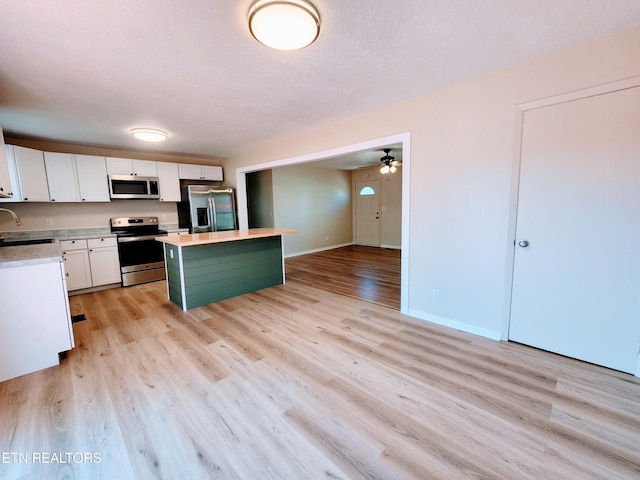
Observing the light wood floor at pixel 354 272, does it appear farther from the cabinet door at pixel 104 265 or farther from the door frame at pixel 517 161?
the cabinet door at pixel 104 265

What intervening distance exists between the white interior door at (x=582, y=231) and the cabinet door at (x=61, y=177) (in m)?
5.99

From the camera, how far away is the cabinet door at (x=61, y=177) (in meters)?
3.97

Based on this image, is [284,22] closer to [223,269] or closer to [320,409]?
[320,409]

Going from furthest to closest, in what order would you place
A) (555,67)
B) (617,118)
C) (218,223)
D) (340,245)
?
Result: (340,245), (218,223), (555,67), (617,118)

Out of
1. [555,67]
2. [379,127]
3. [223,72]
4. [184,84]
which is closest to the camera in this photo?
[555,67]

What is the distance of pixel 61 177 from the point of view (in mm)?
4066

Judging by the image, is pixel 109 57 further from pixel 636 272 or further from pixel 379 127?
pixel 636 272

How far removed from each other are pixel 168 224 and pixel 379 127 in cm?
466

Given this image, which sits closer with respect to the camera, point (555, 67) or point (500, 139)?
point (555, 67)

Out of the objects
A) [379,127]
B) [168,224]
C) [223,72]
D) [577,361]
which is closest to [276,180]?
[168,224]

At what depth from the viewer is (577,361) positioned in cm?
217

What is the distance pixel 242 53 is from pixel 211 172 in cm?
423

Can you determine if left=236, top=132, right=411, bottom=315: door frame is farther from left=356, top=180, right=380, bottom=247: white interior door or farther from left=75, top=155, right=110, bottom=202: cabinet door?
left=356, top=180, right=380, bottom=247: white interior door

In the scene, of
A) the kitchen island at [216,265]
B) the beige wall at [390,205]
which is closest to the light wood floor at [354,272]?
the beige wall at [390,205]
